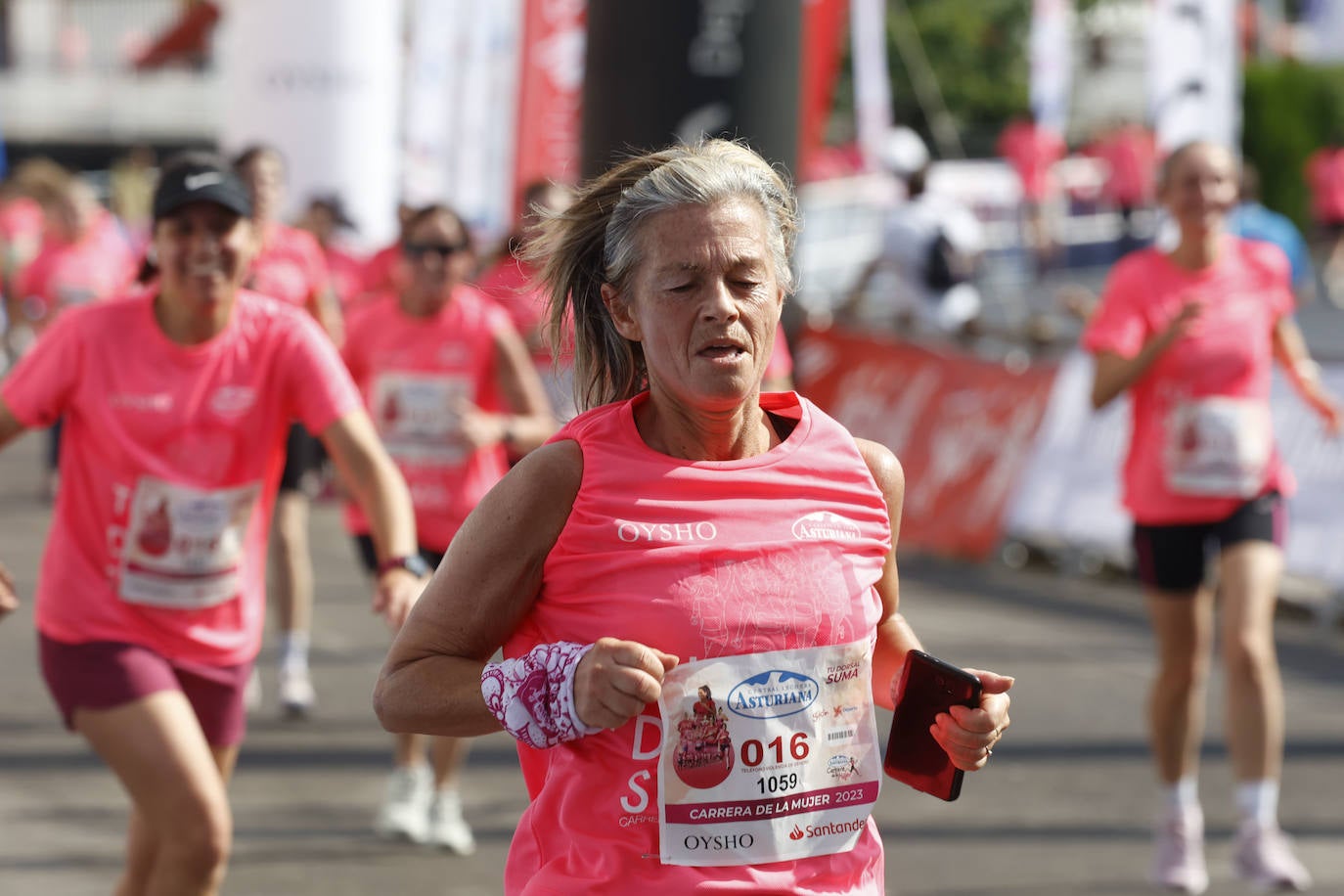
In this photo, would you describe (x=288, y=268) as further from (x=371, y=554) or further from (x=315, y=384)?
(x=315, y=384)

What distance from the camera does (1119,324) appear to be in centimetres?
610

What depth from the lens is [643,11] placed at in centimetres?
835

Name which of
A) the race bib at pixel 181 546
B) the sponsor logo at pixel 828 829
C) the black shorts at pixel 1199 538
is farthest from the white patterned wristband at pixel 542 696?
the black shorts at pixel 1199 538

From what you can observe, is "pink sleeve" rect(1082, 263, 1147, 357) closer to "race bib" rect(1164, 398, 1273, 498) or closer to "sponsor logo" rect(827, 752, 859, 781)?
"race bib" rect(1164, 398, 1273, 498)

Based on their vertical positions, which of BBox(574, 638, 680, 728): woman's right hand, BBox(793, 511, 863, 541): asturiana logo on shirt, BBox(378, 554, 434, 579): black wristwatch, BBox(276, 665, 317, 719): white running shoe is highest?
BBox(793, 511, 863, 541): asturiana logo on shirt

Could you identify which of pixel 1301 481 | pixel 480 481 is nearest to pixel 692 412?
pixel 480 481

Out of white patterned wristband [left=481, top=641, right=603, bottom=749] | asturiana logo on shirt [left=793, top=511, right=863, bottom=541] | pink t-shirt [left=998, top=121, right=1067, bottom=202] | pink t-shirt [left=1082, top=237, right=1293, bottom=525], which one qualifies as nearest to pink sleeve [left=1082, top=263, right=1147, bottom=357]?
pink t-shirt [left=1082, top=237, right=1293, bottom=525]

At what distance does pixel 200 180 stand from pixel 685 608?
2.20m

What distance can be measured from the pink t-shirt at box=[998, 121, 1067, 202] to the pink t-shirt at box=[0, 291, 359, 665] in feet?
64.4

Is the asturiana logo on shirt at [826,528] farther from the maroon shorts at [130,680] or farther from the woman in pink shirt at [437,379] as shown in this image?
the woman in pink shirt at [437,379]

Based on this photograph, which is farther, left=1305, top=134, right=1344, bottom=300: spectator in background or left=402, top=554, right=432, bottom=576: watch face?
left=1305, top=134, right=1344, bottom=300: spectator in background

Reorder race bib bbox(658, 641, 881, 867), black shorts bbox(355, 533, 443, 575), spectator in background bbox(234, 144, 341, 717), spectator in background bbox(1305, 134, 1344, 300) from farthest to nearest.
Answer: spectator in background bbox(1305, 134, 1344, 300) < spectator in background bbox(234, 144, 341, 717) < black shorts bbox(355, 533, 443, 575) < race bib bbox(658, 641, 881, 867)

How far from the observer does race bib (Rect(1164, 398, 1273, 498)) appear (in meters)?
5.98

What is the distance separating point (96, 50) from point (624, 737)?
4851cm
